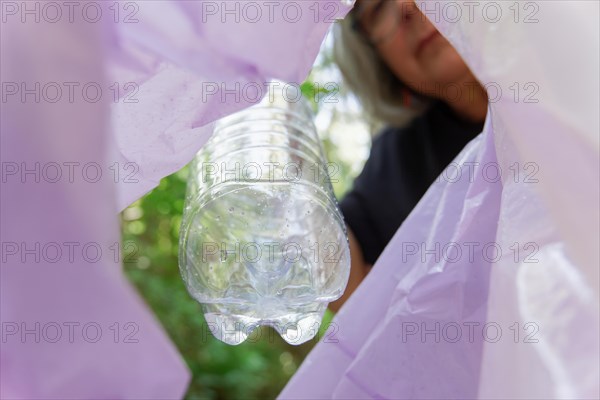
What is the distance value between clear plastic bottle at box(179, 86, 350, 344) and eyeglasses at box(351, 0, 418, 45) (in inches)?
9.9

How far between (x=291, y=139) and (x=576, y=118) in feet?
1.46

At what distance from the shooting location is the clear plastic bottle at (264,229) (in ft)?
2.31

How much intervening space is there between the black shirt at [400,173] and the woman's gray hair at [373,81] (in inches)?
1.0

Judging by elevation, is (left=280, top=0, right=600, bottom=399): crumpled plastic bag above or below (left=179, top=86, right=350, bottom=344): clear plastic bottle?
above

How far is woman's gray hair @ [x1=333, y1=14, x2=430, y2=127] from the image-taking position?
1.27 meters

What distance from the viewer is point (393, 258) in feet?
2.03

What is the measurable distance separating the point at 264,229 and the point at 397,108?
1.58 ft
